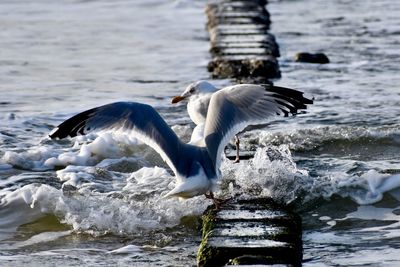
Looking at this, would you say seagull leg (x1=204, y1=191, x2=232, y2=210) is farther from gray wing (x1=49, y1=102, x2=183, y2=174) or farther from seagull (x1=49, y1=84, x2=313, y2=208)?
gray wing (x1=49, y1=102, x2=183, y2=174)

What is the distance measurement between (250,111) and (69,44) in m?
6.72

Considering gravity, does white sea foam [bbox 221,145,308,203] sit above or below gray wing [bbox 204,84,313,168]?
below

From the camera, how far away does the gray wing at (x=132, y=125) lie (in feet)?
23.6

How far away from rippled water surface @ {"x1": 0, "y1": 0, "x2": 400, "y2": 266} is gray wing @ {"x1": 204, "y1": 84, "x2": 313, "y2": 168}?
350 millimetres

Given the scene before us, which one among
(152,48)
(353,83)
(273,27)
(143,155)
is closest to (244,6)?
(273,27)

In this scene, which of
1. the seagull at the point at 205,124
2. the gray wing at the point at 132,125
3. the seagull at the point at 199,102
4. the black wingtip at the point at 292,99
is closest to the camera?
the seagull at the point at 205,124

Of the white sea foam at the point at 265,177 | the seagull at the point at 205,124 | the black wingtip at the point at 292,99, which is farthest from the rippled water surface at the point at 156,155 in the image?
the black wingtip at the point at 292,99

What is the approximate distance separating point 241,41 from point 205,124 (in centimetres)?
533

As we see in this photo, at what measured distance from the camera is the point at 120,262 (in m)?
6.32

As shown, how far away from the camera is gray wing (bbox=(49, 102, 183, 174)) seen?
23.6ft

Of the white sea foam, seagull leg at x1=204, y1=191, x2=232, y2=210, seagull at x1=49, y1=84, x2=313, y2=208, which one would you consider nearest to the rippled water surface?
the white sea foam

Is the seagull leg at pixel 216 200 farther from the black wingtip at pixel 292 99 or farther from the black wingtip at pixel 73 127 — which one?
the black wingtip at pixel 73 127

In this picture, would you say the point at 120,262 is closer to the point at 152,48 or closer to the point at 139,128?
the point at 139,128

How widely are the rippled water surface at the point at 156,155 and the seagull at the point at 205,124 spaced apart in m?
0.30
